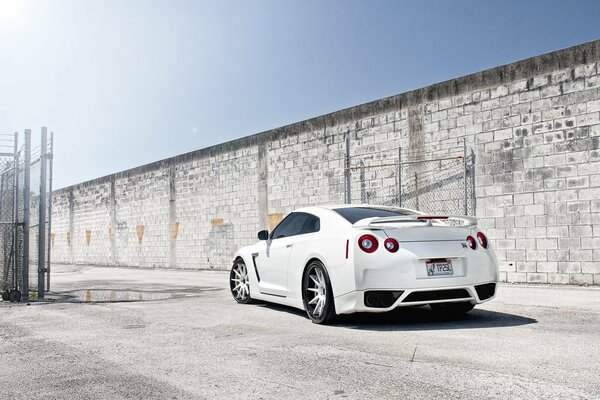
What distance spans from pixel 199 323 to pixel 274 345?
1638 mm

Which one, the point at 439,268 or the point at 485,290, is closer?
the point at 439,268

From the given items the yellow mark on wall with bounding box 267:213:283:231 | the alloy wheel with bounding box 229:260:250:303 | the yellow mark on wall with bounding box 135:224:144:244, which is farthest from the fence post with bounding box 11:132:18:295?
the yellow mark on wall with bounding box 135:224:144:244

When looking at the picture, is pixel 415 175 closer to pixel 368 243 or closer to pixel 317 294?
pixel 317 294

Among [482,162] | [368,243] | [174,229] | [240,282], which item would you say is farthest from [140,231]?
[368,243]

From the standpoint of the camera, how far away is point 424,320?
6.12 m

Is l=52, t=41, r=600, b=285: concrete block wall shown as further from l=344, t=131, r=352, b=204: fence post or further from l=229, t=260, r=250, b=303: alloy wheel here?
l=229, t=260, r=250, b=303: alloy wheel

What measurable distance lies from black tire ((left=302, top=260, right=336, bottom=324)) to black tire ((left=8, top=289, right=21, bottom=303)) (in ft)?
17.2

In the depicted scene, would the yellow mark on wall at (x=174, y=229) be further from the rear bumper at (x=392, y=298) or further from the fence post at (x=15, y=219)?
the rear bumper at (x=392, y=298)

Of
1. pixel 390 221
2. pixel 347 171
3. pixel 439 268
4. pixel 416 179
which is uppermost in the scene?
pixel 347 171

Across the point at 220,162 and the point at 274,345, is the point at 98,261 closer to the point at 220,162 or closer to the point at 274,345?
the point at 220,162

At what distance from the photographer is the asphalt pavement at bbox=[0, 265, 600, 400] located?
3449 millimetres

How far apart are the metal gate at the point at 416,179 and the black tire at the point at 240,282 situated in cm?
541

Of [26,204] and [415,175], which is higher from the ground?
[415,175]

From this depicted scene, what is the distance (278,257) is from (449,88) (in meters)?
6.97
